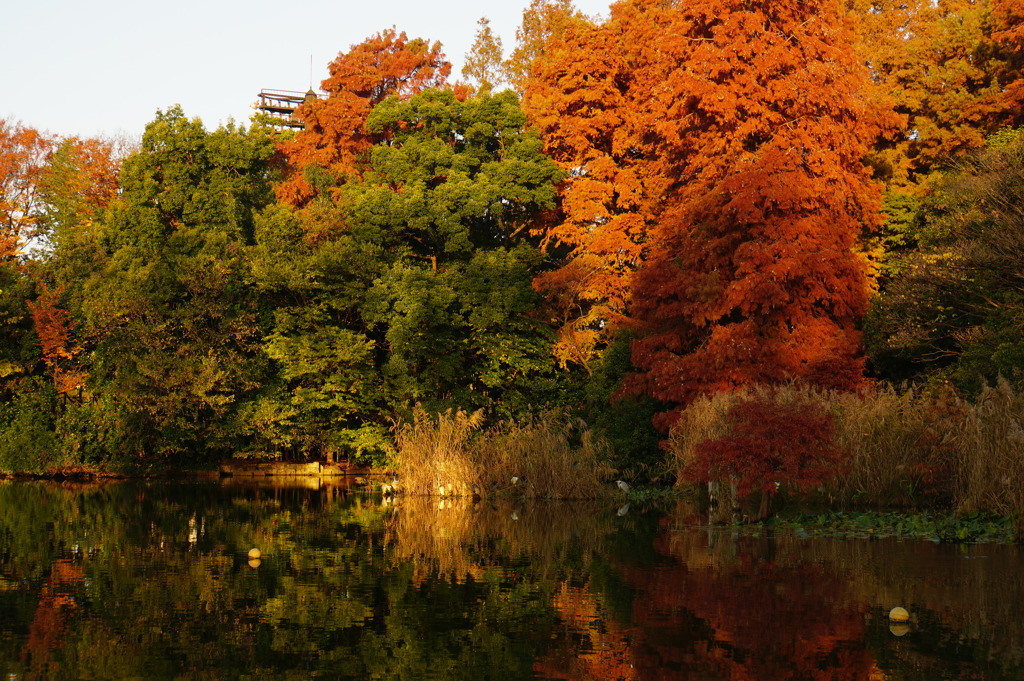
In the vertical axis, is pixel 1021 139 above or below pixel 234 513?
above

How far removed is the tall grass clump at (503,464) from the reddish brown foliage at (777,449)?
651 centimetres

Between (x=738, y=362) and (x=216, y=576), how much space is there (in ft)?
47.5

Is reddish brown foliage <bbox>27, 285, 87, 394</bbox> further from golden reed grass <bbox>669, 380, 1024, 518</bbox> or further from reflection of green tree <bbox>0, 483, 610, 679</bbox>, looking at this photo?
golden reed grass <bbox>669, 380, 1024, 518</bbox>

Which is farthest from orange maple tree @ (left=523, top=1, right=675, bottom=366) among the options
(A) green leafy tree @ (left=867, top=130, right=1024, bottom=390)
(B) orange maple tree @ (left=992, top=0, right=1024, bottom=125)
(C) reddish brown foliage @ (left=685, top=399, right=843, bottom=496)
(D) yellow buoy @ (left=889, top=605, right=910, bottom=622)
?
(D) yellow buoy @ (left=889, top=605, right=910, bottom=622)

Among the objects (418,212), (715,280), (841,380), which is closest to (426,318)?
(418,212)

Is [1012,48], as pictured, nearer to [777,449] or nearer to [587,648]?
[777,449]

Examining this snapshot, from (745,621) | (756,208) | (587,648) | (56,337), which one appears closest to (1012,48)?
(756,208)

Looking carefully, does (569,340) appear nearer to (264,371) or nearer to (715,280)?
(715,280)

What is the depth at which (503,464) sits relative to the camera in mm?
23469

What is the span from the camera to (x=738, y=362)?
79.3ft

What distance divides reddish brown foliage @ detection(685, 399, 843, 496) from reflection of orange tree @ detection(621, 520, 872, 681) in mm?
2692

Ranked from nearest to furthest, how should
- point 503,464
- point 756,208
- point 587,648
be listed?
1. point 587,648
2. point 503,464
3. point 756,208

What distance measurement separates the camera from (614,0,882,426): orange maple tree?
2434cm

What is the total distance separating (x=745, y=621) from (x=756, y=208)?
16.4 metres
